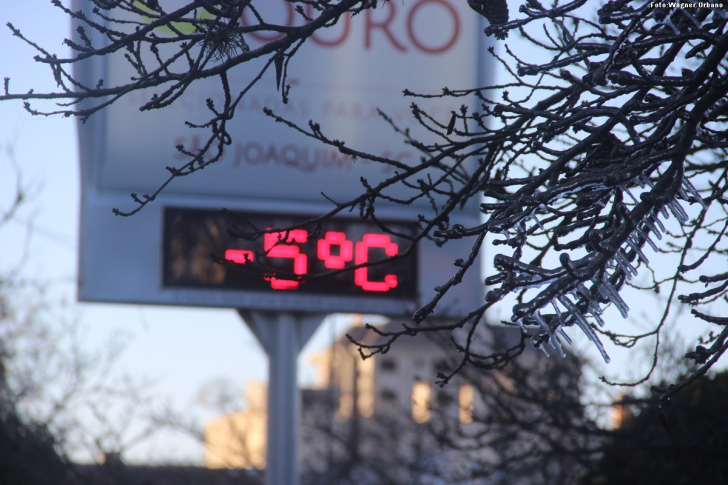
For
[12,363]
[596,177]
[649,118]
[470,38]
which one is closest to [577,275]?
[596,177]

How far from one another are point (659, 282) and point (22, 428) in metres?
13.5

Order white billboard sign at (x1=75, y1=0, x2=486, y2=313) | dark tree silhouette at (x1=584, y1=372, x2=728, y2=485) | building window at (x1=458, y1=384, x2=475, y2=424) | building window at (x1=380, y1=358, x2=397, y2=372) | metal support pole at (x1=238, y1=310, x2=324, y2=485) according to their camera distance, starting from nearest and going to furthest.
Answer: dark tree silhouette at (x1=584, y1=372, x2=728, y2=485), white billboard sign at (x1=75, y1=0, x2=486, y2=313), building window at (x1=458, y1=384, x2=475, y2=424), metal support pole at (x1=238, y1=310, x2=324, y2=485), building window at (x1=380, y1=358, x2=397, y2=372)

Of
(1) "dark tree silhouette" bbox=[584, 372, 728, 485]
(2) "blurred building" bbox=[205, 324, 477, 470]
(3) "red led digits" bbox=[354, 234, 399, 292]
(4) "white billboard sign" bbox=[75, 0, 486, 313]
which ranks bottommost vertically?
(2) "blurred building" bbox=[205, 324, 477, 470]

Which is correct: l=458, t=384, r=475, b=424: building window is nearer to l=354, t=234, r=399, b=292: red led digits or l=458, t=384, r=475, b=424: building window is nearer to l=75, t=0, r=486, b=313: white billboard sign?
l=75, t=0, r=486, b=313: white billboard sign

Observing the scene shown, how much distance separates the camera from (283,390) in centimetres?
794

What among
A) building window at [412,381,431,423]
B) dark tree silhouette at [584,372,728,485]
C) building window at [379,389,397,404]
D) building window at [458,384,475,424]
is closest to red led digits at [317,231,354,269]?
building window at [412,381,431,423]

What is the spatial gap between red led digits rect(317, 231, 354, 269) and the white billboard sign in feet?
0.20

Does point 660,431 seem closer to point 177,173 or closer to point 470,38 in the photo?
point 470,38

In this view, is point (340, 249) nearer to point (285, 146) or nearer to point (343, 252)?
point (343, 252)

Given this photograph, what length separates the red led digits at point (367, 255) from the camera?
6.88 metres

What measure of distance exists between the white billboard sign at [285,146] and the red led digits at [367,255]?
4 cm

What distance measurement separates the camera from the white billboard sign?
23.6ft

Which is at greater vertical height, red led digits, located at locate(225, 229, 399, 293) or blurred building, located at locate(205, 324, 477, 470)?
red led digits, located at locate(225, 229, 399, 293)

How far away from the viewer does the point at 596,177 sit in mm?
3008
